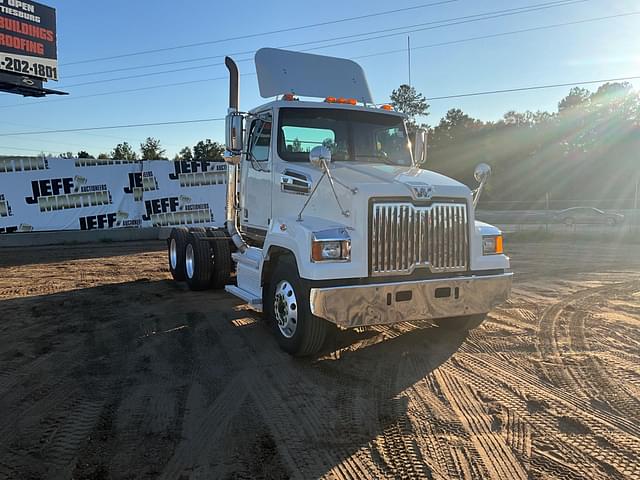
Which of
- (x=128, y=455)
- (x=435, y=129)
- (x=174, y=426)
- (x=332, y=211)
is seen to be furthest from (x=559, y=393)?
(x=435, y=129)

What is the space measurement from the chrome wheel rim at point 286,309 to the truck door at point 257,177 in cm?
149

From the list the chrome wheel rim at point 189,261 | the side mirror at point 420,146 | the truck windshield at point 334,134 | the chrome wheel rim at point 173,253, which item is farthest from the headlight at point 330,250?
the chrome wheel rim at point 173,253

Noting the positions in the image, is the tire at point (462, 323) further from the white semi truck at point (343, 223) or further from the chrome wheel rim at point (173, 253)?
the chrome wheel rim at point (173, 253)

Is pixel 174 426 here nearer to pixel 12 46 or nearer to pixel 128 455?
pixel 128 455

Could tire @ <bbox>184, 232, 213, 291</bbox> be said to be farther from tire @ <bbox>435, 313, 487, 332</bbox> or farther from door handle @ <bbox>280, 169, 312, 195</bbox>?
tire @ <bbox>435, 313, 487, 332</bbox>

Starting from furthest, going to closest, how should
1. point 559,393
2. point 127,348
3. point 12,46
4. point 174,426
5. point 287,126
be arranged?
point 12,46 < point 287,126 < point 127,348 < point 559,393 < point 174,426

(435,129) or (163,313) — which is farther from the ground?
(435,129)

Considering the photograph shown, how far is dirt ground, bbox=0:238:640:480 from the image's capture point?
10.7 ft

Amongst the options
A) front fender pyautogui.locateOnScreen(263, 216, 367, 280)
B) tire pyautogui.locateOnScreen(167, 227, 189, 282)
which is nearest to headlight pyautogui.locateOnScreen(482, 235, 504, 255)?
front fender pyautogui.locateOnScreen(263, 216, 367, 280)

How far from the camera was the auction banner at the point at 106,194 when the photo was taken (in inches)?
705

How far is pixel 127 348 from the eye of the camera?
5738 mm

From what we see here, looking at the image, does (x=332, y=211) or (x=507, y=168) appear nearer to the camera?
(x=332, y=211)

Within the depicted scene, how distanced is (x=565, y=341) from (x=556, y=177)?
49.6 metres

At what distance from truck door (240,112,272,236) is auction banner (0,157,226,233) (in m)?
13.6
